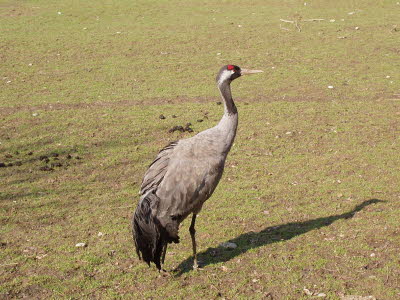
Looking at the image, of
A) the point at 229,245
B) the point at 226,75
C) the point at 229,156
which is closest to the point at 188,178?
the point at 229,245

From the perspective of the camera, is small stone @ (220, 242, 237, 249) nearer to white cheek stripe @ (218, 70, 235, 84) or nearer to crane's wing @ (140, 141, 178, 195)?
crane's wing @ (140, 141, 178, 195)

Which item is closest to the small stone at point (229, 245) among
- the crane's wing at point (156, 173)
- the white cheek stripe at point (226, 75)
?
the crane's wing at point (156, 173)

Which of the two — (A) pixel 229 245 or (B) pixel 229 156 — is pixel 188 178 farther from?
(B) pixel 229 156

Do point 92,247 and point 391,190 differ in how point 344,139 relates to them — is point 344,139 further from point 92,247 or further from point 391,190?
point 92,247

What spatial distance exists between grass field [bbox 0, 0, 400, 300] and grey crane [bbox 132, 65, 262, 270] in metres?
0.55

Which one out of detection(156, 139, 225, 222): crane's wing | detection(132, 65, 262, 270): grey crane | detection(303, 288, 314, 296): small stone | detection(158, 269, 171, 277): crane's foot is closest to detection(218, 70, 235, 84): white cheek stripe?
detection(132, 65, 262, 270): grey crane

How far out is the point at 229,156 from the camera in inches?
382

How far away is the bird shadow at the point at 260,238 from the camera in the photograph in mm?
6668

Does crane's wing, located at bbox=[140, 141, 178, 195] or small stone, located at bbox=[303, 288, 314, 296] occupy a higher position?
crane's wing, located at bbox=[140, 141, 178, 195]

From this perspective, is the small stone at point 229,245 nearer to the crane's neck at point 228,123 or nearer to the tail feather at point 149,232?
the tail feather at point 149,232

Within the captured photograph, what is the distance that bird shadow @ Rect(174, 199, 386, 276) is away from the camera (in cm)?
667

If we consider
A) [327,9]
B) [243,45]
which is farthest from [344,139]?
[327,9]

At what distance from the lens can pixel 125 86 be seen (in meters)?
13.8

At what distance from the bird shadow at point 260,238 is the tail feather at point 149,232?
1.76 feet
